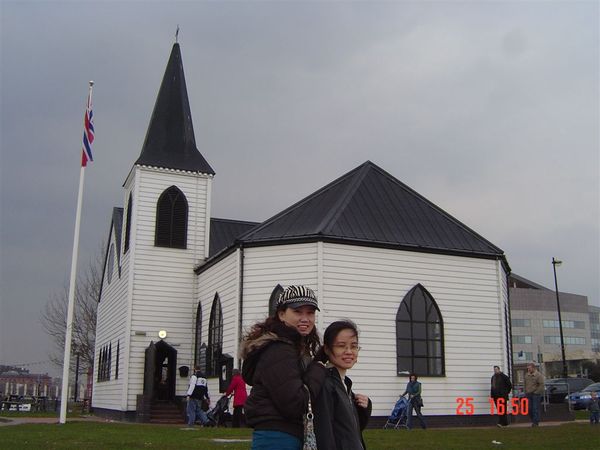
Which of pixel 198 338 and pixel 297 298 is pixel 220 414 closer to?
pixel 198 338

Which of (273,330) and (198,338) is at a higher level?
(198,338)

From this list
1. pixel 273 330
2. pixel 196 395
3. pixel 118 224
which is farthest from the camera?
pixel 118 224

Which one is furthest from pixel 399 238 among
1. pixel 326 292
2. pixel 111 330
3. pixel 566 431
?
pixel 111 330

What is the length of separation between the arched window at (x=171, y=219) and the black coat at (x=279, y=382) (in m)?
23.1

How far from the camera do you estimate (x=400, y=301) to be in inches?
781

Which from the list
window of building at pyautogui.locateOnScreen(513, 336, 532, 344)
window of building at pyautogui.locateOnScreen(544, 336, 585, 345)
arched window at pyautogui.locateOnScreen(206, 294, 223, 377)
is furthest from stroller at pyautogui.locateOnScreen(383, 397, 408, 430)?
window of building at pyautogui.locateOnScreen(544, 336, 585, 345)

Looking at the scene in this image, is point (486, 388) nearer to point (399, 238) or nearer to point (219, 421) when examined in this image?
point (399, 238)

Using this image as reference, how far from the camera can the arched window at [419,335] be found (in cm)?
1981

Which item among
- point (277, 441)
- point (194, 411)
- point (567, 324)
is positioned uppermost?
point (567, 324)

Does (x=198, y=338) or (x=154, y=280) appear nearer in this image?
(x=198, y=338)

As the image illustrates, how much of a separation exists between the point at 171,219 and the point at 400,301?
1130cm

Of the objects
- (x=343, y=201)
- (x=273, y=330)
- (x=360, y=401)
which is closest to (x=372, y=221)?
(x=343, y=201)

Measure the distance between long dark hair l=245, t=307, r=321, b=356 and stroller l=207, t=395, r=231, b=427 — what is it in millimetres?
15717

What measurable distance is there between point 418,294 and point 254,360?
665 inches
